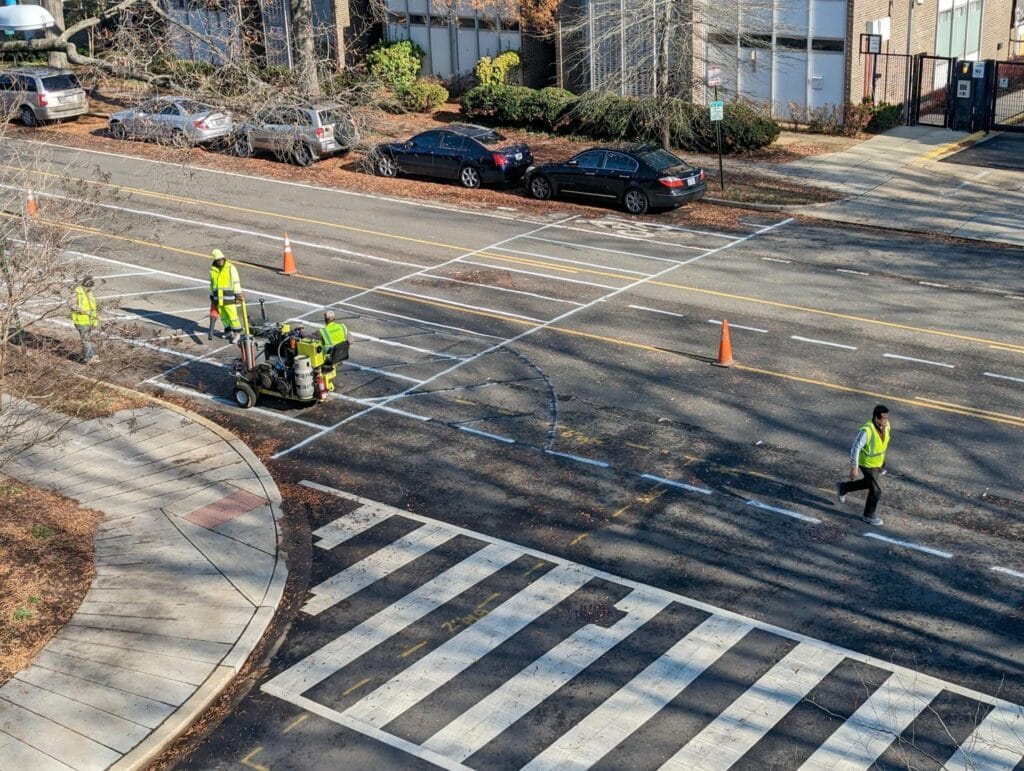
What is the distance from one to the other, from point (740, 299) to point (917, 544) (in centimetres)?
980

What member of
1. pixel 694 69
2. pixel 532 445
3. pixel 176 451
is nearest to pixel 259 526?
pixel 176 451

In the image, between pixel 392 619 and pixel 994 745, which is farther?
pixel 392 619

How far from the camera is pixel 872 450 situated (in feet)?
49.8

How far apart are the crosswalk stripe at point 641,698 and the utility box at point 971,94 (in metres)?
30.3

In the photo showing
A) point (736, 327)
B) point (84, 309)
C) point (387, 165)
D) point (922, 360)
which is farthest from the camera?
point (387, 165)

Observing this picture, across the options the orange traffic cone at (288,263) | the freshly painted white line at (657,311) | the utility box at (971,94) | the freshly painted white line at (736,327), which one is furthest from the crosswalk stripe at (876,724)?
the utility box at (971,94)

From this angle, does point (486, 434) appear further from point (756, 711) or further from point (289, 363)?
point (756, 711)

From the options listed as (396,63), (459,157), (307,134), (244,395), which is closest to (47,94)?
(307,134)

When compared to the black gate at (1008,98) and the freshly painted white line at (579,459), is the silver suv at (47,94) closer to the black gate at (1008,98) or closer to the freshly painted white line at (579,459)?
the black gate at (1008,98)

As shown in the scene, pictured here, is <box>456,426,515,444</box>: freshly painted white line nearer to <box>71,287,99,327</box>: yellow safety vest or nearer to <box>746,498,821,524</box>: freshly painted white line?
<box>746,498,821,524</box>: freshly painted white line

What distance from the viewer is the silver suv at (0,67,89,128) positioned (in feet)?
138

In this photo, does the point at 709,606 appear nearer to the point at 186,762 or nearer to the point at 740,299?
the point at 186,762

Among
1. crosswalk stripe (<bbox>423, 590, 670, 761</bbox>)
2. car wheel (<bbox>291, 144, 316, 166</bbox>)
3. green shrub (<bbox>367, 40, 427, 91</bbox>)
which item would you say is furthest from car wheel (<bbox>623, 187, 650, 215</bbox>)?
crosswalk stripe (<bbox>423, 590, 670, 761</bbox>)

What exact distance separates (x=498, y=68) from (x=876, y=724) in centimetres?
3600
